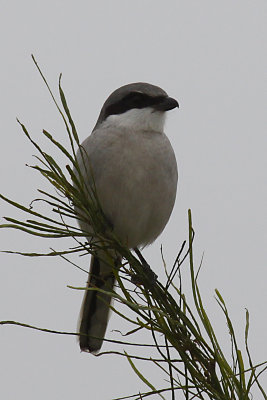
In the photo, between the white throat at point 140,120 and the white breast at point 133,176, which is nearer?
the white breast at point 133,176

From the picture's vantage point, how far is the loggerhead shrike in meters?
3.39

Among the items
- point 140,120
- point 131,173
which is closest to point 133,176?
point 131,173

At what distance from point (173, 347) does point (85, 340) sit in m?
1.62

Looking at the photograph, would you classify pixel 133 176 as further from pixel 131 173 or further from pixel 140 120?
pixel 140 120

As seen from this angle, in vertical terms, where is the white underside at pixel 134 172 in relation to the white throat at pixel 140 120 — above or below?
below

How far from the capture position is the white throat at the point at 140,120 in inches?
146

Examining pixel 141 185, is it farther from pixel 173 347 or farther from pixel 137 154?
pixel 173 347

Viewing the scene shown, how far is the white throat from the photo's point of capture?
370 centimetres

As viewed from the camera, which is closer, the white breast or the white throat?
the white breast

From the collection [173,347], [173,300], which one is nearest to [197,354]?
[173,347]

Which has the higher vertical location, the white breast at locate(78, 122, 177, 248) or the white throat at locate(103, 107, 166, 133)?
the white throat at locate(103, 107, 166, 133)

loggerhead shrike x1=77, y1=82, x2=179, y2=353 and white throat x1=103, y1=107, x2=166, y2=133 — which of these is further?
white throat x1=103, y1=107, x2=166, y2=133

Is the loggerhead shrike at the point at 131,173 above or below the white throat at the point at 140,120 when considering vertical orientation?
below

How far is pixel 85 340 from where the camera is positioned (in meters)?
3.39
